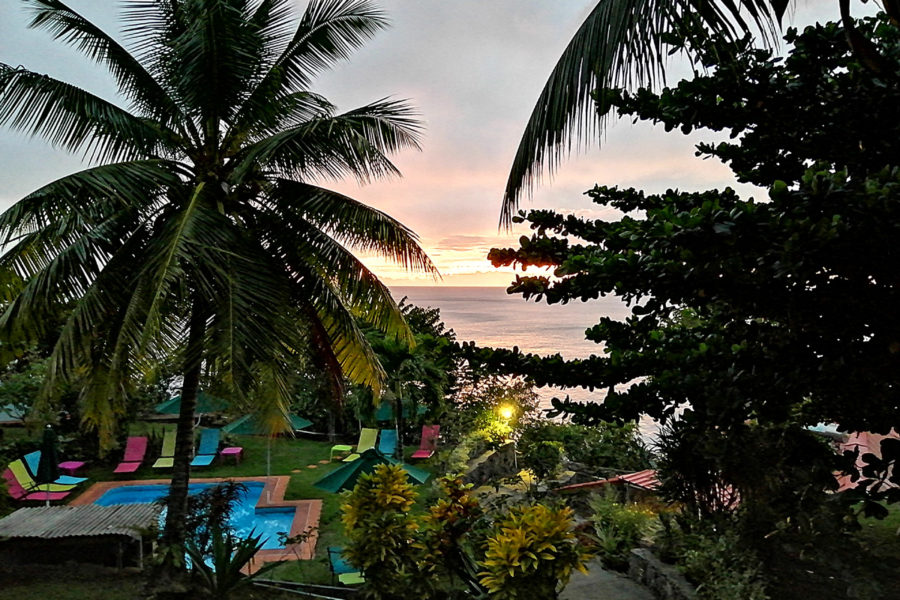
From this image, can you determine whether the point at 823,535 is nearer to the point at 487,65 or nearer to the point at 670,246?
the point at 670,246

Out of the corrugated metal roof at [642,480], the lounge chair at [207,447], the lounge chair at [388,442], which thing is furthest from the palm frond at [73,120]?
the lounge chair at [388,442]

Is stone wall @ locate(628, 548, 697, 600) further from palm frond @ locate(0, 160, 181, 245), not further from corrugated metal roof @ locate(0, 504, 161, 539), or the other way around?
palm frond @ locate(0, 160, 181, 245)

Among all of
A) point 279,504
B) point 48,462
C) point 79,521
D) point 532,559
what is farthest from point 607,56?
point 48,462

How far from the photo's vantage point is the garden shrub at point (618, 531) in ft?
20.4

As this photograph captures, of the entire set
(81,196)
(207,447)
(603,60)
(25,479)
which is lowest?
(207,447)

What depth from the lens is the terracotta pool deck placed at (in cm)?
776

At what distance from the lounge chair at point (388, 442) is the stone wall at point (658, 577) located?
26.4 feet

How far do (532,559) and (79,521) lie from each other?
634 centimetres

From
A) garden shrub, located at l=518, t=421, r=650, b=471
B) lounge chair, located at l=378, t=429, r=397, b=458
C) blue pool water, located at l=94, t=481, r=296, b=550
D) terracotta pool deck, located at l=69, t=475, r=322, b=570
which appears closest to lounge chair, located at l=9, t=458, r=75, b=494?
terracotta pool deck, located at l=69, t=475, r=322, b=570

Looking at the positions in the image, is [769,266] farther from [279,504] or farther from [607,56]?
[279,504]

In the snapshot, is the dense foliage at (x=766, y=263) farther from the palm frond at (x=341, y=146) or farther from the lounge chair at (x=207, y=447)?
the lounge chair at (x=207, y=447)

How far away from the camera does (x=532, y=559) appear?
3.48 m

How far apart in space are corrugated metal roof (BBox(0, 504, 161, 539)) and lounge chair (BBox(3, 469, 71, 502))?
253 cm

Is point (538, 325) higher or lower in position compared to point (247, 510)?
higher
